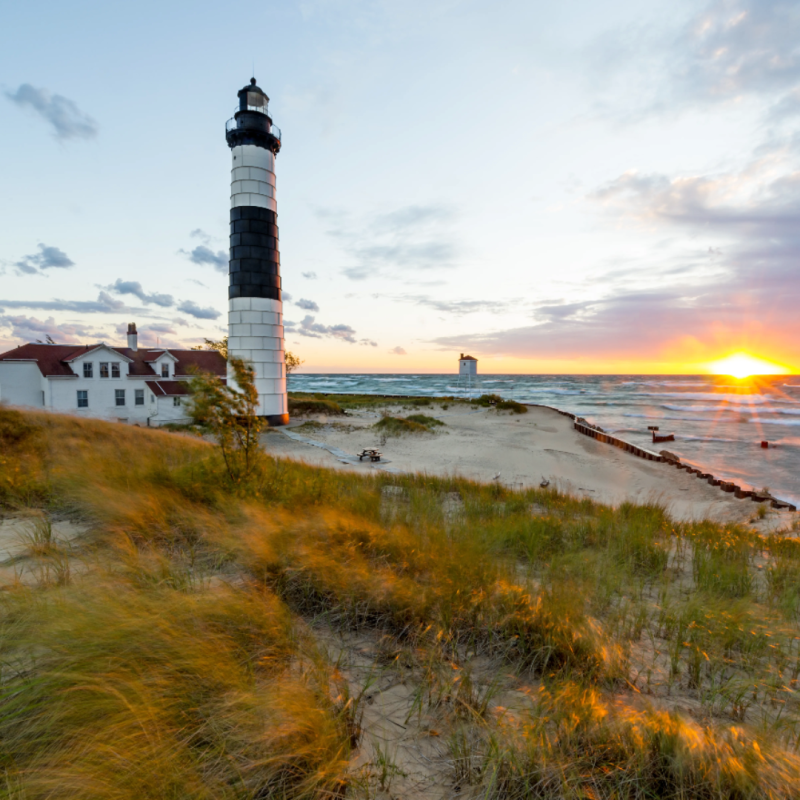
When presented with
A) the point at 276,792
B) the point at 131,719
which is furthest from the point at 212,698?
the point at 276,792

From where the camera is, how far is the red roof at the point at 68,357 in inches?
944

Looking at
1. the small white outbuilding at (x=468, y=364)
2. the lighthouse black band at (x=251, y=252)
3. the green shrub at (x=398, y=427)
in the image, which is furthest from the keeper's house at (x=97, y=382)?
the small white outbuilding at (x=468, y=364)

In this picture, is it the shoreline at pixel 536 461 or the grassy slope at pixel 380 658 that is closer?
the grassy slope at pixel 380 658

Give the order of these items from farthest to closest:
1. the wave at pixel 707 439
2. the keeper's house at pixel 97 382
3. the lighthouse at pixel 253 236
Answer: the keeper's house at pixel 97 382, the wave at pixel 707 439, the lighthouse at pixel 253 236

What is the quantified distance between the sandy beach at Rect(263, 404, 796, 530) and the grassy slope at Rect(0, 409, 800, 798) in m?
5.50

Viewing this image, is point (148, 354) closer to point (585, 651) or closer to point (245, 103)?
point (245, 103)

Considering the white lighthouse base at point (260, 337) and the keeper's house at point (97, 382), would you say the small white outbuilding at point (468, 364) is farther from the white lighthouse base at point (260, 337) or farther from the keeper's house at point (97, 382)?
the white lighthouse base at point (260, 337)

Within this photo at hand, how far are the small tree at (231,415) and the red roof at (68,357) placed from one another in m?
16.4

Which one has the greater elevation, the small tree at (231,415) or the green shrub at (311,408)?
the small tree at (231,415)

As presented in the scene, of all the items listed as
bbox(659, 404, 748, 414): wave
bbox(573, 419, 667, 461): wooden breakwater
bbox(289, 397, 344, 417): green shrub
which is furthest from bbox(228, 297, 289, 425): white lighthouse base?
bbox(659, 404, 748, 414): wave

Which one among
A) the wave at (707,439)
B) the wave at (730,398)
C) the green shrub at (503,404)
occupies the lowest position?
the wave at (707,439)

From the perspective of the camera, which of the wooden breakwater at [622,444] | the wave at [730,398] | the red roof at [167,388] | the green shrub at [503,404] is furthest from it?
the wave at [730,398]

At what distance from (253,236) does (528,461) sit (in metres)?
14.9

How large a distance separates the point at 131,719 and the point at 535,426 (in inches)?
1026
